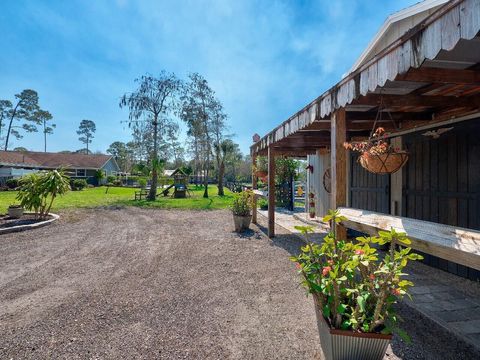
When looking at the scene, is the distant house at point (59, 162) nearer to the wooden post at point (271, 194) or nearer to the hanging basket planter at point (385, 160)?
the wooden post at point (271, 194)

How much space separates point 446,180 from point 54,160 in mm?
41957

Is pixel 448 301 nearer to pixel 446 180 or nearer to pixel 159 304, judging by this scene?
pixel 446 180

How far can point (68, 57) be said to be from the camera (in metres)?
12.2

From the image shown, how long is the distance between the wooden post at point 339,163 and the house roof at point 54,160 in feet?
111

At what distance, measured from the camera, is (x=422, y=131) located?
418cm

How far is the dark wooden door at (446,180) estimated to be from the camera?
340 cm

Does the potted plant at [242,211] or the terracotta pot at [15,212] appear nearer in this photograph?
the potted plant at [242,211]

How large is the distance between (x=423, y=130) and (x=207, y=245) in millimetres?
4567

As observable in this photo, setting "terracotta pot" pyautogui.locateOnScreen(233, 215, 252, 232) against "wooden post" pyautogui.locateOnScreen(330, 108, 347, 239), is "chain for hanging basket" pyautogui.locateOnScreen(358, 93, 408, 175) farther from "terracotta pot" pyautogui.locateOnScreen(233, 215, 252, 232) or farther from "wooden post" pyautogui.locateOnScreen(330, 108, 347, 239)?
"terracotta pot" pyautogui.locateOnScreen(233, 215, 252, 232)

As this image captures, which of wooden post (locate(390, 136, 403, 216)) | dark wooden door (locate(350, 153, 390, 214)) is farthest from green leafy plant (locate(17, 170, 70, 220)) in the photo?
wooden post (locate(390, 136, 403, 216))

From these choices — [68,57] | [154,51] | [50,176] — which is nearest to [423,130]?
[154,51]

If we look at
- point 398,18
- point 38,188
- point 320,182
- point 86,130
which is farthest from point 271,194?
point 86,130

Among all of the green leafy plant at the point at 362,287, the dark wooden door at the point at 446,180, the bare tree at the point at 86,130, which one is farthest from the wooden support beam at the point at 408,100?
the bare tree at the point at 86,130

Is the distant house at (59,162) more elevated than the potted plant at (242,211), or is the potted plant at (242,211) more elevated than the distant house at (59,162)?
the distant house at (59,162)
